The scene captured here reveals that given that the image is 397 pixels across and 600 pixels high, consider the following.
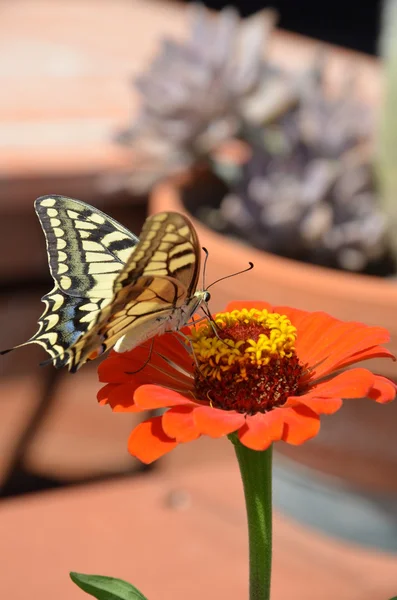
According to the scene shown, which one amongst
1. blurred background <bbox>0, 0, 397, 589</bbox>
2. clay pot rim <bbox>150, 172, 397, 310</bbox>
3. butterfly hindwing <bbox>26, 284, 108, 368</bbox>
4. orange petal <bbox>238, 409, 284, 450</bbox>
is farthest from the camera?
blurred background <bbox>0, 0, 397, 589</bbox>

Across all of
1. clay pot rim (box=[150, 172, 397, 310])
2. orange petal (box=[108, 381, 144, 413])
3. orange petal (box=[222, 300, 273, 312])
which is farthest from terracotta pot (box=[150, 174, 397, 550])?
orange petal (box=[108, 381, 144, 413])

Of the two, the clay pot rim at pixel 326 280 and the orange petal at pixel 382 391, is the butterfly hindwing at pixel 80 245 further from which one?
the clay pot rim at pixel 326 280

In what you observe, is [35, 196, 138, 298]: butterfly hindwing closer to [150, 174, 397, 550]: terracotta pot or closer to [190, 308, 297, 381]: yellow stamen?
[190, 308, 297, 381]: yellow stamen

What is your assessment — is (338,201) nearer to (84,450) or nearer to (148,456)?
(84,450)

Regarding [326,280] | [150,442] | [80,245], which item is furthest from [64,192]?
[150,442]

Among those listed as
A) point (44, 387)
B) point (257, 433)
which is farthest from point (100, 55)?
point (257, 433)
